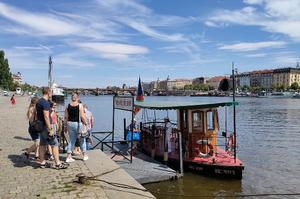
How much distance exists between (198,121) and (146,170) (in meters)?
3.42

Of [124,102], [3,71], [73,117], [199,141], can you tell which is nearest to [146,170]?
[124,102]

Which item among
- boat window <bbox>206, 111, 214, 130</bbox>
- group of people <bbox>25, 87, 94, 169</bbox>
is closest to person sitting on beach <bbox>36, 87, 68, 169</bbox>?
group of people <bbox>25, 87, 94, 169</bbox>

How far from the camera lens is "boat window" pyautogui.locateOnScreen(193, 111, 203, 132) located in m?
16.9

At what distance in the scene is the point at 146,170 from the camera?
15094mm

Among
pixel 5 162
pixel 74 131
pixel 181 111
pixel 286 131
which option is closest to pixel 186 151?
pixel 181 111

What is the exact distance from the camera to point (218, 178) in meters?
16.3

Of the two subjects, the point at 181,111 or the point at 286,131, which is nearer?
the point at 181,111

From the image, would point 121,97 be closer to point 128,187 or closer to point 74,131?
point 74,131

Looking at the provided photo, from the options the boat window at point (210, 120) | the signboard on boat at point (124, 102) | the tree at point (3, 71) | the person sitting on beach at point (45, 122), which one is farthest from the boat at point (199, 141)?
the tree at point (3, 71)

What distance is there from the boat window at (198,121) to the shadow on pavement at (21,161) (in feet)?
23.7

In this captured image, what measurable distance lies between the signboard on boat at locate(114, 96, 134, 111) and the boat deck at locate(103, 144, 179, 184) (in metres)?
2.28

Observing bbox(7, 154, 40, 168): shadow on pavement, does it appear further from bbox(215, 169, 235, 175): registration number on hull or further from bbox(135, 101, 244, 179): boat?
bbox(215, 169, 235, 175): registration number on hull

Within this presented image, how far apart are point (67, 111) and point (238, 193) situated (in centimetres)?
736

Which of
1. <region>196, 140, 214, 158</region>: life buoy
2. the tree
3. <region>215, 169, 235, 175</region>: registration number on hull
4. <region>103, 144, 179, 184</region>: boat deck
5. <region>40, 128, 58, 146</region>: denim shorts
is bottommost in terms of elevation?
<region>215, 169, 235, 175</region>: registration number on hull
